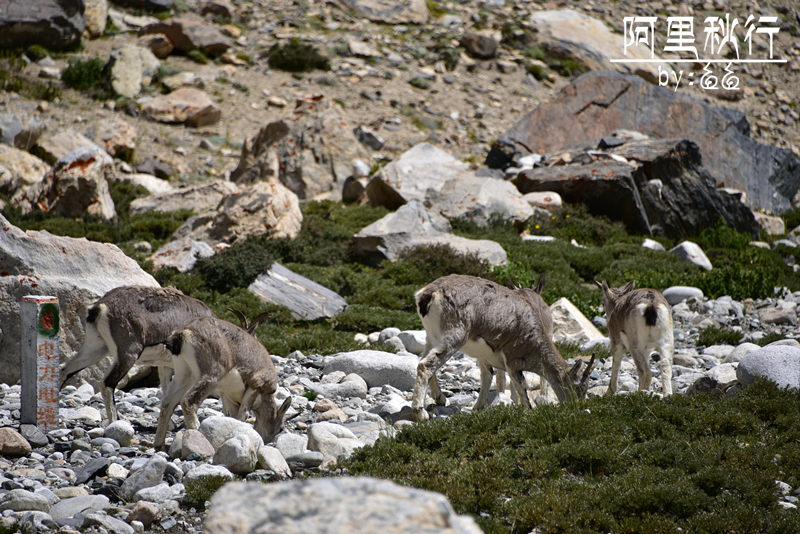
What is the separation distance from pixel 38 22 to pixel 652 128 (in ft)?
98.5

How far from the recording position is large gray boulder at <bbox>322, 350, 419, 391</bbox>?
9.43 meters

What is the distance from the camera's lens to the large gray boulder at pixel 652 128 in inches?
1038

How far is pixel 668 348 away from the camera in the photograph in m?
8.05

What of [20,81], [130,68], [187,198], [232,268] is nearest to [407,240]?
[232,268]

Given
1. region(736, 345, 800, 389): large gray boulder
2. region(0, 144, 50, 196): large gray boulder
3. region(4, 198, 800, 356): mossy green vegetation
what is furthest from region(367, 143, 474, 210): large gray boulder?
region(736, 345, 800, 389): large gray boulder

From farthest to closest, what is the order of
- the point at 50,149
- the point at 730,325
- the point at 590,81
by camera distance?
the point at 590,81 < the point at 50,149 < the point at 730,325

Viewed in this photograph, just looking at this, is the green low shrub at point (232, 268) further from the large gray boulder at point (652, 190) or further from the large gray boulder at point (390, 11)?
the large gray boulder at point (390, 11)

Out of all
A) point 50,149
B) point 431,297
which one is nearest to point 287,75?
point 50,149

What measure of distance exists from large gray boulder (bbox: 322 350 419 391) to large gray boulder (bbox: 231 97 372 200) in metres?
13.8

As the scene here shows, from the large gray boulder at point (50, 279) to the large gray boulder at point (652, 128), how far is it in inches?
758

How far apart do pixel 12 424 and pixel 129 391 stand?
2158 mm

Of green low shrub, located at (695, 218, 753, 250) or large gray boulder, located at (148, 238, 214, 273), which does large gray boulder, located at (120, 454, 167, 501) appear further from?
green low shrub, located at (695, 218, 753, 250)

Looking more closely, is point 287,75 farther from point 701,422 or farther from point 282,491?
point 282,491

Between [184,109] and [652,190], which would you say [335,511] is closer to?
[652,190]
